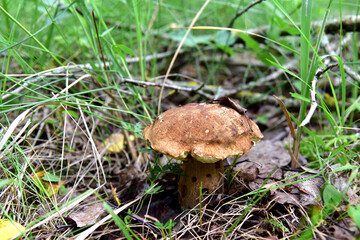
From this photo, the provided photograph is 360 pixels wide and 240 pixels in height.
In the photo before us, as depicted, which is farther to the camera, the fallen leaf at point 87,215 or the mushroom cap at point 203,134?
the fallen leaf at point 87,215

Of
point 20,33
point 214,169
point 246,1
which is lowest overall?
point 214,169

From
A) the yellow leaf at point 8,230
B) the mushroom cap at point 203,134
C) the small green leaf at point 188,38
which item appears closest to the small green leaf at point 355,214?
the mushroom cap at point 203,134

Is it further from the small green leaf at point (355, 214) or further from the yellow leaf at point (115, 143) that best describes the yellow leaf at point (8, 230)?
the small green leaf at point (355, 214)

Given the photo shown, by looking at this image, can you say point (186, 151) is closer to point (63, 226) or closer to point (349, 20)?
point (63, 226)

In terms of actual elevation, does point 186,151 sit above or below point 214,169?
above

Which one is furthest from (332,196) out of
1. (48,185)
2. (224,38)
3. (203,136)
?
(224,38)

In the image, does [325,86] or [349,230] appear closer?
[349,230]

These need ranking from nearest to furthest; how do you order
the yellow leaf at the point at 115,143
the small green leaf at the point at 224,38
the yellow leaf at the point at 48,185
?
1. the yellow leaf at the point at 48,185
2. the yellow leaf at the point at 115,143
3. the small green leaf at the point at 224,38

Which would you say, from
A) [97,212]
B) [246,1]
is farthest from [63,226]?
[246,1]
